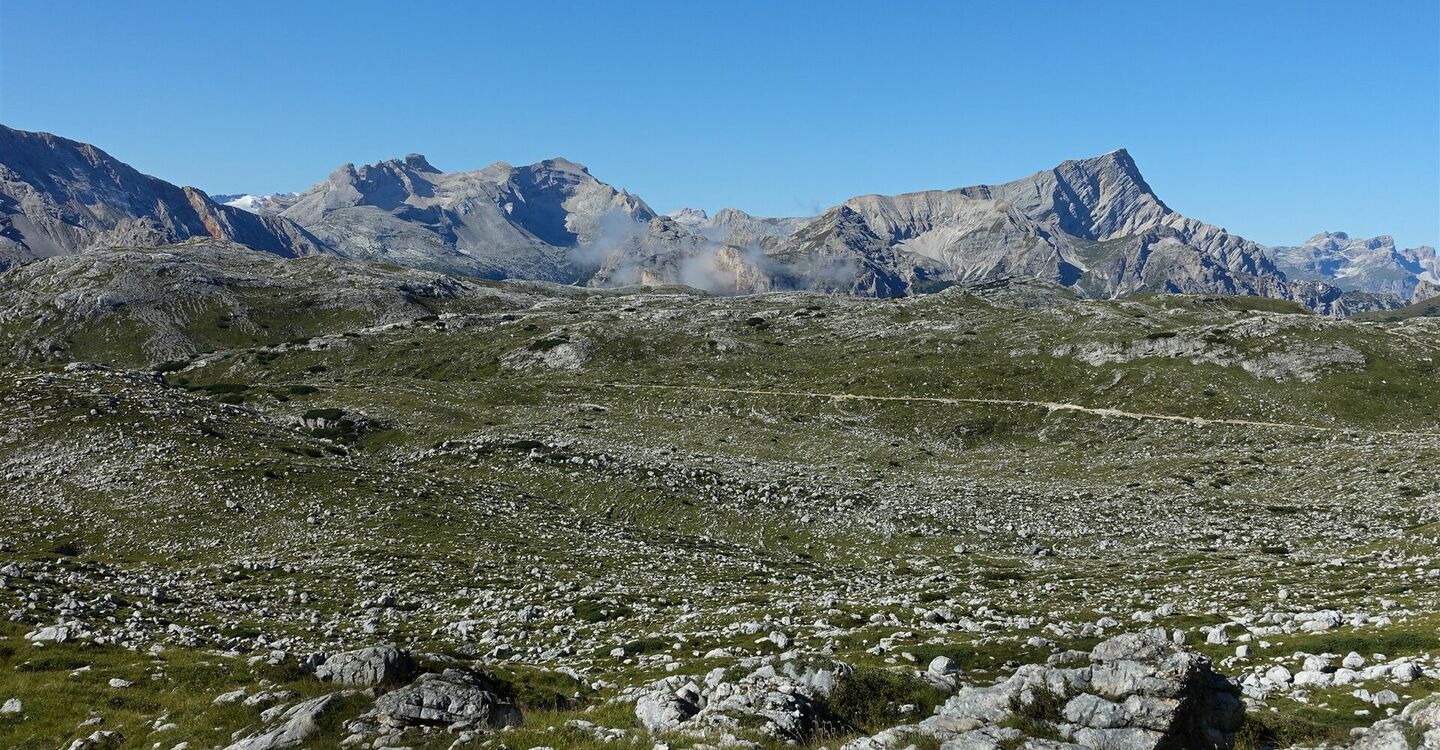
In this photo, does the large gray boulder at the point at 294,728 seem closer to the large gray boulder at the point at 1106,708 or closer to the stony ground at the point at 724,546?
the stony ground at the point at 724,546

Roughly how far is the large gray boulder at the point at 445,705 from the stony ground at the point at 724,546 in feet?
0.37

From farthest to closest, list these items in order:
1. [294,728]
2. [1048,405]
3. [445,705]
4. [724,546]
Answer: [1048,405] < [724,546] < [445,705] < [294,728]

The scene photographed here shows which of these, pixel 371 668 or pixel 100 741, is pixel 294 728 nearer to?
pixel 371 668

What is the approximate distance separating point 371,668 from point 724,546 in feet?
101

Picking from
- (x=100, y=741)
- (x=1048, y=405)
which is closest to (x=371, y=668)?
(x=100, y=741)

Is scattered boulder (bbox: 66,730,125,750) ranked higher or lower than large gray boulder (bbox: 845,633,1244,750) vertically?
lower

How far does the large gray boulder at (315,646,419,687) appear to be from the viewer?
810 inches

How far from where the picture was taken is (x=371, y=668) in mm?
20797

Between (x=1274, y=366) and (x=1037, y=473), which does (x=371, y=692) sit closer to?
(x=1037, y=473)

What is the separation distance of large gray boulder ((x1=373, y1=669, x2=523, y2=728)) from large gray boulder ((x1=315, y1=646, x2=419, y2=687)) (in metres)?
1.56

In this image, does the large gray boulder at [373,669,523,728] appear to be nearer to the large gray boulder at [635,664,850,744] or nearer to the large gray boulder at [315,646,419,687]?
the large gray boulder at [315,646,419,687]

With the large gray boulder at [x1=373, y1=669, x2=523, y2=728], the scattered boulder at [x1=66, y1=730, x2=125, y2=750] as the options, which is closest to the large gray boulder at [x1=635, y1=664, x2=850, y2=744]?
the large gray boulder at [x1=373, y1=669, x2=523, y2=728]

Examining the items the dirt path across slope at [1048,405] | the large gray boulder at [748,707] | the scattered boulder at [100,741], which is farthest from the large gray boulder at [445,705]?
the dirt path across slope at [1048,405]

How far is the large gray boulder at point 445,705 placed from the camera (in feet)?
59.4
